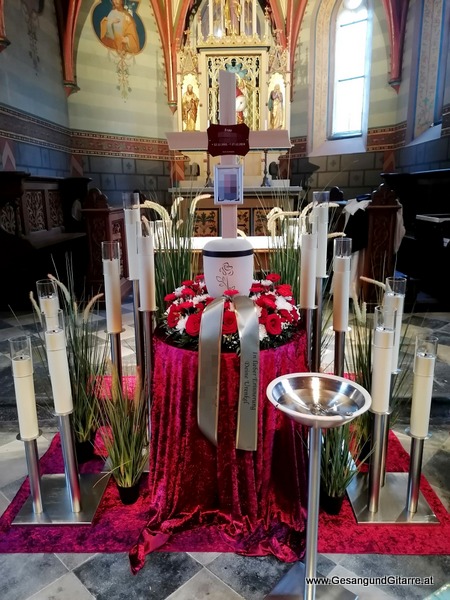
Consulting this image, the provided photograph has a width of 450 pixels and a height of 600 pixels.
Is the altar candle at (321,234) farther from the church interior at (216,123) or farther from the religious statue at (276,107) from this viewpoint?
the religious statue at (276,107)

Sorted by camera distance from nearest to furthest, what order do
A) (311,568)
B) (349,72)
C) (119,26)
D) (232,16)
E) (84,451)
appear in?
(311,568) < (84,451) < (232,16) < (119,26) < (349,72)

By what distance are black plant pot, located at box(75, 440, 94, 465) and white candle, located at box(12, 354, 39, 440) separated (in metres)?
0.49

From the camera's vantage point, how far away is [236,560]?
5.13 feet

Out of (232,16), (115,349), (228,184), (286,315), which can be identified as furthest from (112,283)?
(232,16)

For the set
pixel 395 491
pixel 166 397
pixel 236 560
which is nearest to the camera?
pixel 236 560

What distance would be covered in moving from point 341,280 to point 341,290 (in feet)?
0.14

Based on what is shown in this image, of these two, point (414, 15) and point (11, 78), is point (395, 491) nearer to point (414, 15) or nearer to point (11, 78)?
point (11, 78)

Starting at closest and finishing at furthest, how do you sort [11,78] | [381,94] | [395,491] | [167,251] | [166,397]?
[166,397], [395,491], [167,251], [11,78], [381,94]

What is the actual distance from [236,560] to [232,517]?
15cm

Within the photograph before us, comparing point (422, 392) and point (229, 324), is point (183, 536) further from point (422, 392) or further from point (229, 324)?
point (422, 392)

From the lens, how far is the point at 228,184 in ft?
5.65

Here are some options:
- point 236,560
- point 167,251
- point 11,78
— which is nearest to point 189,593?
point 236,560

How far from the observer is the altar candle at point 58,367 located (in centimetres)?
161

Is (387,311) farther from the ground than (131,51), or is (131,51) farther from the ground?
(131,51)
